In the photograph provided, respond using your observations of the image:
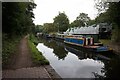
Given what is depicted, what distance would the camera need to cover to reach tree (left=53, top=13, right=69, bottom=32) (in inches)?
3434

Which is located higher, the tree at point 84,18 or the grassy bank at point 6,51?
the tree at point 84,18

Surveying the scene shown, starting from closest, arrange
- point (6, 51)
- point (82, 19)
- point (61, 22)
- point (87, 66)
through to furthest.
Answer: point (6, 51)
point (87, 66)
point (61, 22)
point (82, 19)


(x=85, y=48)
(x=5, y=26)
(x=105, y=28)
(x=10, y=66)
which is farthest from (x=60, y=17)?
(x=10, y=66)

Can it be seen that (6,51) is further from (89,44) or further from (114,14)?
(89,44)

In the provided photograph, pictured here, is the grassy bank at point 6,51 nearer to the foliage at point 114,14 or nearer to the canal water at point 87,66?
the canal water at point 87,66

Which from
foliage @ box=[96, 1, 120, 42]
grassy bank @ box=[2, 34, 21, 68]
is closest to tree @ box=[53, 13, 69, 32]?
foliage @ box=[96, 1, 120, 42]

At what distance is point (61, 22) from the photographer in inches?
3433

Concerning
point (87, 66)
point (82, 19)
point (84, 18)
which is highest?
point (84, 18)

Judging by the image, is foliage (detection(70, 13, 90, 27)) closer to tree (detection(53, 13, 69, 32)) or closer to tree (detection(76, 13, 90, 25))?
tree (detection(76, 13, 90, 25))

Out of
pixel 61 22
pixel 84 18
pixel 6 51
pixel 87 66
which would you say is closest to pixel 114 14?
pixel 87 66

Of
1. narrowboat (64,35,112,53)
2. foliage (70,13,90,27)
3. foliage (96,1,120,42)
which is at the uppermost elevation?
foliage (70,13,90,27)

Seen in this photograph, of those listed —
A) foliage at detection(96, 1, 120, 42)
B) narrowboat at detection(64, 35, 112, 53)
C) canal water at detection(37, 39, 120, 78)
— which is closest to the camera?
canal water at detection(37, 39, 120, 78)

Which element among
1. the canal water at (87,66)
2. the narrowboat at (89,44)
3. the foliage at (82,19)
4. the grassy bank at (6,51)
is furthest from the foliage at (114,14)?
the foliage at (82,19)

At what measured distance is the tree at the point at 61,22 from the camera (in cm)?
8721
